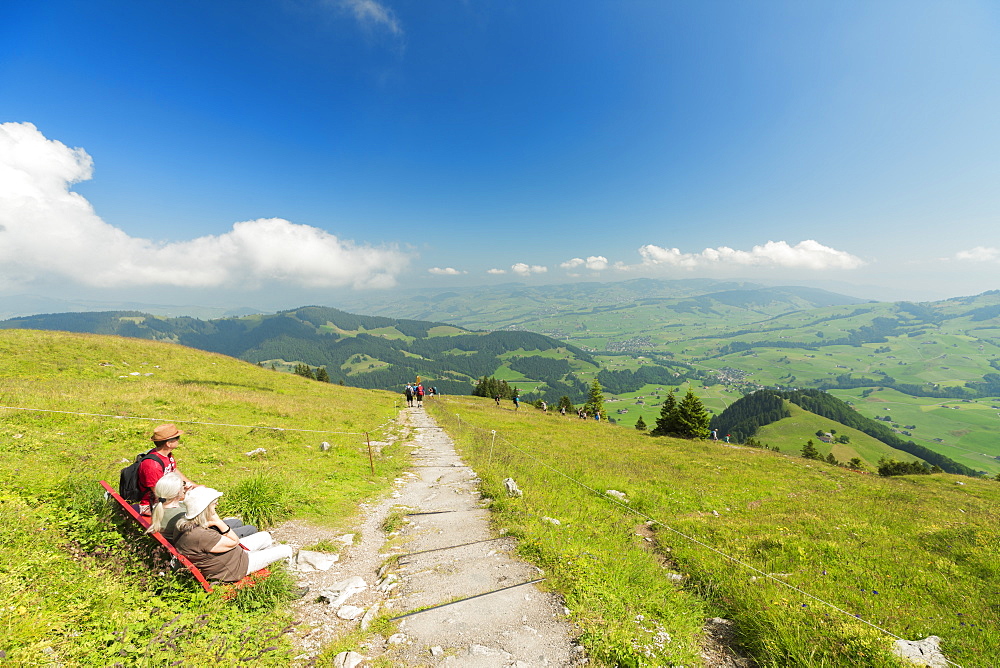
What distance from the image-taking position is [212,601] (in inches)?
208

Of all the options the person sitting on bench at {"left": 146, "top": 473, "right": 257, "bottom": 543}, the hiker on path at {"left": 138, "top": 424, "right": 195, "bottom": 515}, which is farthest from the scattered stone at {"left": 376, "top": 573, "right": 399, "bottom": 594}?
the hiker on path at {"left": 138, "top": 424, "right": 195, "bottom": 515}

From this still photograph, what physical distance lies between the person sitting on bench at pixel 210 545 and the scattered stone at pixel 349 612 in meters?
1.56

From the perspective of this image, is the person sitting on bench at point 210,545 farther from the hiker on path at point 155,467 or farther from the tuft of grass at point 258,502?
the tuft of grass at point 258,502

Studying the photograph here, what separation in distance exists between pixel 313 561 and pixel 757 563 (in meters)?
9.77

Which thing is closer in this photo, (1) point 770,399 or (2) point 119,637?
(2) point 119,637

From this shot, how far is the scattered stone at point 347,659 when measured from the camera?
15.5ft

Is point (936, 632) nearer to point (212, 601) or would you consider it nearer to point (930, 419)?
point (212, 601)

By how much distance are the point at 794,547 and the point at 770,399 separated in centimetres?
18965

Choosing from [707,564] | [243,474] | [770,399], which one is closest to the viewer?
[707,564]

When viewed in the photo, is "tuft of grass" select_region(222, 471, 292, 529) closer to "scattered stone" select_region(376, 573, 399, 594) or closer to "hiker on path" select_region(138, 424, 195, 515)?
"hiker on path" select_region(138, 424, 195, 515)

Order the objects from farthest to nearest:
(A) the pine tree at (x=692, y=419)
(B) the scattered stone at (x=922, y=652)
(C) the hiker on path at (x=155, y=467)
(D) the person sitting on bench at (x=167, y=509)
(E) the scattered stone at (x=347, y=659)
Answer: (A) the pine tree at (x=692, y=419) < (C) the hiker on path at (x=155, y=467) < (D) the person sitting on bench at (x=167, y=509) < (B) the scattered stone at (x=922, y=652) < (E) the scattered stone at (x=347, y=659)

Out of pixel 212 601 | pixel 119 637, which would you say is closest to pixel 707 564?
pixel 212 601

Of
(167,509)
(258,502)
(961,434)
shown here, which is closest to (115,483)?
(258,502)

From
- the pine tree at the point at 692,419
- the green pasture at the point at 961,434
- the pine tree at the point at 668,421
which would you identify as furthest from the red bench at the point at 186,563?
the green pasture at the point at 961,434
